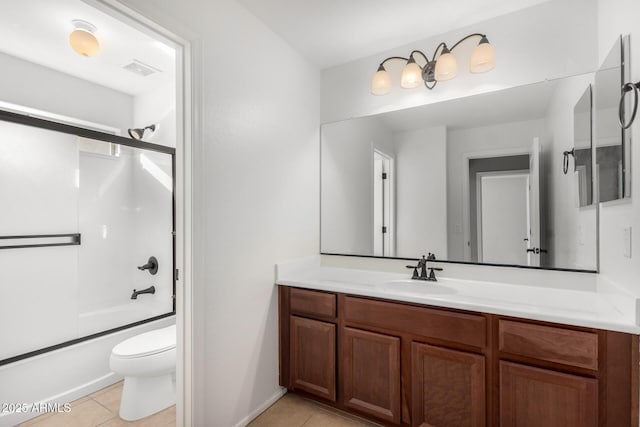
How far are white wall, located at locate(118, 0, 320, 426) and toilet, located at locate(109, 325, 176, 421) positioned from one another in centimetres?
56

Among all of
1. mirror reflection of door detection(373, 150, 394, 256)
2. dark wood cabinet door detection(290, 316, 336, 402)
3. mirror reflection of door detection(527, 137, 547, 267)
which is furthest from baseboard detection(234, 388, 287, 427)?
mirror reflection of door detection(527, 137, 547, 267)

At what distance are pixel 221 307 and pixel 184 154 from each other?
2.72 feet

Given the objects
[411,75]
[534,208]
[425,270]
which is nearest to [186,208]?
[425,270]

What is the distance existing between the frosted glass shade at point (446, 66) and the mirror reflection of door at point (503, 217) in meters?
0.66

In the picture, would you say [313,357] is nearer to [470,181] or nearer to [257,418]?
[257,418]

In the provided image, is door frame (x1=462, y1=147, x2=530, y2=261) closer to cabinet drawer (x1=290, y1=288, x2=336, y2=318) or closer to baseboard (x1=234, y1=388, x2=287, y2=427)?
cabinet drawer (x1=290, y1=288, x2=336, y2=318)

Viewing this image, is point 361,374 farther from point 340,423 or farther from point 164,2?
point 164,2

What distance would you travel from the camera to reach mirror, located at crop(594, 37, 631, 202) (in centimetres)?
134

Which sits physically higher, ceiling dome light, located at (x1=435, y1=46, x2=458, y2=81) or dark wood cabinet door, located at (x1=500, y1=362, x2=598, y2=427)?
ceiling dome light, located at (x1=435, y1=46, x2=458, y2=81)

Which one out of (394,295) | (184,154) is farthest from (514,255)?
(184,154)

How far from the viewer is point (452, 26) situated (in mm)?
1942

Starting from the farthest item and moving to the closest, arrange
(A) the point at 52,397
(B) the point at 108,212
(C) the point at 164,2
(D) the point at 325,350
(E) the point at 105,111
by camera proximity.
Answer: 1. (E) the point at 105,111
2. (B) the point at 108,212
3. (A) the point at 52,397
4. (D) the point at 325,350
5. (C) the point at 164,2

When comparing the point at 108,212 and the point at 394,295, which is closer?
the point at 394,295

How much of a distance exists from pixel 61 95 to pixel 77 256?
4.33 feet
